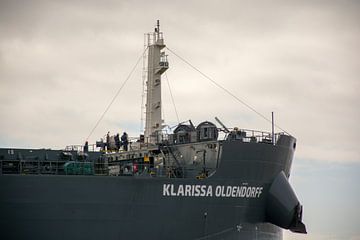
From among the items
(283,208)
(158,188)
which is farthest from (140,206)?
(283,208)

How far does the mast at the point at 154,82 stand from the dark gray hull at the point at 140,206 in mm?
7027

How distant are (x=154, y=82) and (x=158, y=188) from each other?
9.86m

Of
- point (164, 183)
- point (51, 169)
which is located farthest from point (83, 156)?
point (164, 183)

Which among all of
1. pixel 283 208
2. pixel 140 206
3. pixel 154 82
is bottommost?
pixel 283 208

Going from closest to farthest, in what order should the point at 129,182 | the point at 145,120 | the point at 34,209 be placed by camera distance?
the point at 34,209
the point at 129,182
the point at 145,120

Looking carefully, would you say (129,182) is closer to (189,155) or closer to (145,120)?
(189,155)

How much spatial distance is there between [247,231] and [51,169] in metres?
9.80

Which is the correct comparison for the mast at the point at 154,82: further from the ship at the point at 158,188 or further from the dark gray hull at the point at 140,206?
the dark gray hull at the point at 140,206

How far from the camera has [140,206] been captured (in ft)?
95.5

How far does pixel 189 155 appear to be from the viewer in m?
32.9

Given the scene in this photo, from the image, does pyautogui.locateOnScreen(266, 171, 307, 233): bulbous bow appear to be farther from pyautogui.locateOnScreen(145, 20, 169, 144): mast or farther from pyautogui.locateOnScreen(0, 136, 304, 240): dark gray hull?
pyautogui.locateOnScreen(145, 20, 169, 144): mast

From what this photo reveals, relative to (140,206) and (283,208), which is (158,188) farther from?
(283,208)

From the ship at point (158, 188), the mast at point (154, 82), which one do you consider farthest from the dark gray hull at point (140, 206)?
the mast at point (154, 82)

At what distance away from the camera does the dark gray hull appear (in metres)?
26.9
